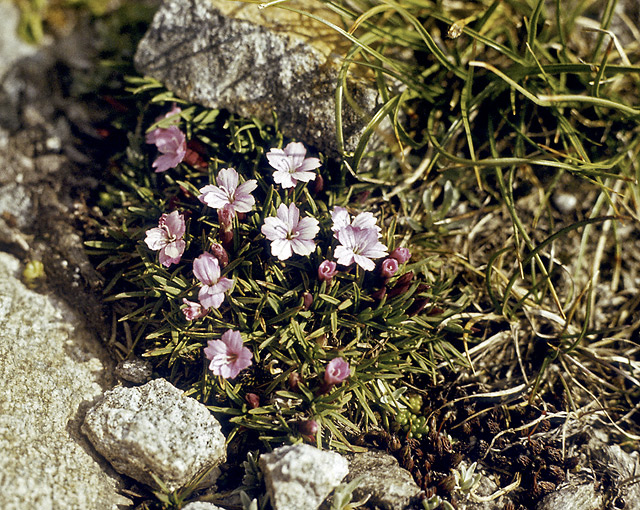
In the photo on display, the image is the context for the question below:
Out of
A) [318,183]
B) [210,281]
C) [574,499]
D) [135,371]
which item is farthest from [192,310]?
[574,499]

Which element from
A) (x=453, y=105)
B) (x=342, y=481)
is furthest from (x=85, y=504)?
(x=453, y=105)

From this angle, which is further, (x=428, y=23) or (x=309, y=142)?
(x=428, y=23)

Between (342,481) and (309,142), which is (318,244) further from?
(342,481)

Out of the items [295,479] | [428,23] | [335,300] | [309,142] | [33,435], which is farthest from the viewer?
[428,23]

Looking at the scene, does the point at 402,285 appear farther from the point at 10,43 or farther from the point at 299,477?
the point at 10,43

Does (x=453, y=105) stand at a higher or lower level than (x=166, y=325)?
higher

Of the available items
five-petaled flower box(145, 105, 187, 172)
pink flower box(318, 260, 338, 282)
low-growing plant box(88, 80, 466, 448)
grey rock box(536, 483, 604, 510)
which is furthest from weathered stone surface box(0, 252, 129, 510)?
grey rock box(536, 483, 604, 510)

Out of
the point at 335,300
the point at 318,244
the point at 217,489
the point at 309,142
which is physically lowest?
the point at 217,489
